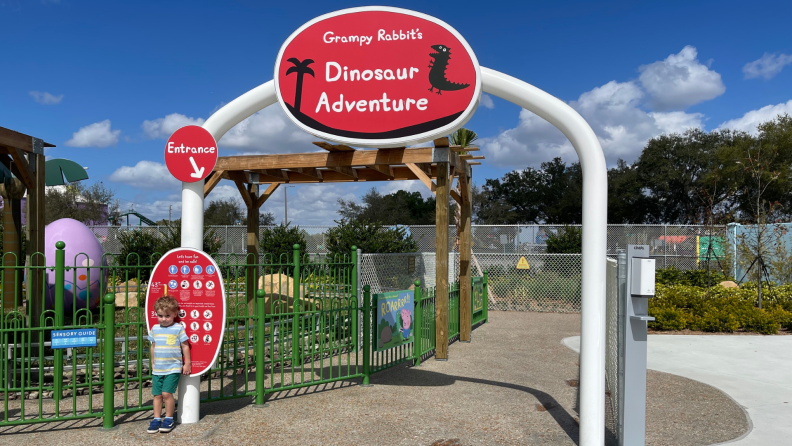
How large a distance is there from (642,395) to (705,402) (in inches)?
Answer: 109

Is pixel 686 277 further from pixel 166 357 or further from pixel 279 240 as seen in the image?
pixel 166 357

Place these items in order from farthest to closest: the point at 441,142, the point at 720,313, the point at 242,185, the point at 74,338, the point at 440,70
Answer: the point at 720,313
the point at 242,185
the point at 441,142
the point at 74,338
the point at 440,70

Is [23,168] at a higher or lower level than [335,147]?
lower

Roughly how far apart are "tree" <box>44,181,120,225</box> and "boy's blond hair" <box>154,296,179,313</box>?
→ 36.0 m

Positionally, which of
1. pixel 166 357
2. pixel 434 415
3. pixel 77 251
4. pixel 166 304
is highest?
pixel 77 251

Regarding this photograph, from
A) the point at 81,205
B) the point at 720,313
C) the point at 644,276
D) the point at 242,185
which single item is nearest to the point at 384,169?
the point at 242,185

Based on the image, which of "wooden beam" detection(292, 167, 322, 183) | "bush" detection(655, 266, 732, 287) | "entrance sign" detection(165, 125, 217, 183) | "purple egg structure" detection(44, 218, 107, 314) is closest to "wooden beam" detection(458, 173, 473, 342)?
"wooden beam" detection(292, 167, 322, 183)

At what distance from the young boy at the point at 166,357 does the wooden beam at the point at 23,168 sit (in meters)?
3.94

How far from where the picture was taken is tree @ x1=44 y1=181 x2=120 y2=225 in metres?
37.8

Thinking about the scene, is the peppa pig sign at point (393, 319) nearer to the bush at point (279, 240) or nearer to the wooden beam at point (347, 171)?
the wooden beam at point (347, 171)

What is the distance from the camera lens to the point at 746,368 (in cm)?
829

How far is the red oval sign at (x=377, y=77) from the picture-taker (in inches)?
197

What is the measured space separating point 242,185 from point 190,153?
5.07 meters

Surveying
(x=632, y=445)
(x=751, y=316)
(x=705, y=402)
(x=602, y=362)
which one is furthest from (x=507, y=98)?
(x=751, y=316)
